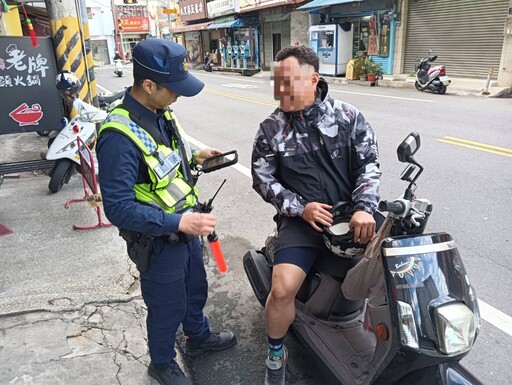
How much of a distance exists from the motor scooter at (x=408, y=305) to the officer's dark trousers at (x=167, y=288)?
0.75 metres

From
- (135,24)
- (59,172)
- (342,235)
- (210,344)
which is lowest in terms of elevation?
(210,344)

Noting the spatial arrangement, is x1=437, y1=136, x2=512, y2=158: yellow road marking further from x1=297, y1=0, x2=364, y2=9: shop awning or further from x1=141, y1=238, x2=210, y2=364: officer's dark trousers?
x1=297, y1=0, x2=364, y2=9: shop awning

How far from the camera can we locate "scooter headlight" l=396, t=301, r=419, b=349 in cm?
170

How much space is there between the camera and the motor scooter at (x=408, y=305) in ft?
5.51

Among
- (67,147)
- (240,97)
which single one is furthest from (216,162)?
(240,97)

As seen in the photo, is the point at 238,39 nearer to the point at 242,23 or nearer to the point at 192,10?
the point at 242,23

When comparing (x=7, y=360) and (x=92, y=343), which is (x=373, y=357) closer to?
(x=92, y=343)

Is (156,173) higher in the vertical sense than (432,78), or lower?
higher

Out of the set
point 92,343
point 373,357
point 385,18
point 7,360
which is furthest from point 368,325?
point 385,18

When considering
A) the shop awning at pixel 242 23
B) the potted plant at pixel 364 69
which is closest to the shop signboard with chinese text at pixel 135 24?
the shop awning at pixel 242 23

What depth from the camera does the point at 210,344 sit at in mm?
2709

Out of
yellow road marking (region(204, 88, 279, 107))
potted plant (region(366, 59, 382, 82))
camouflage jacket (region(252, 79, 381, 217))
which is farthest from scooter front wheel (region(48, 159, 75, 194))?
potted plant (region(366, 59, 382, 82))

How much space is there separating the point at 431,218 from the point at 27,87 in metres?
5.15

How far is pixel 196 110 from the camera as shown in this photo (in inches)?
483
